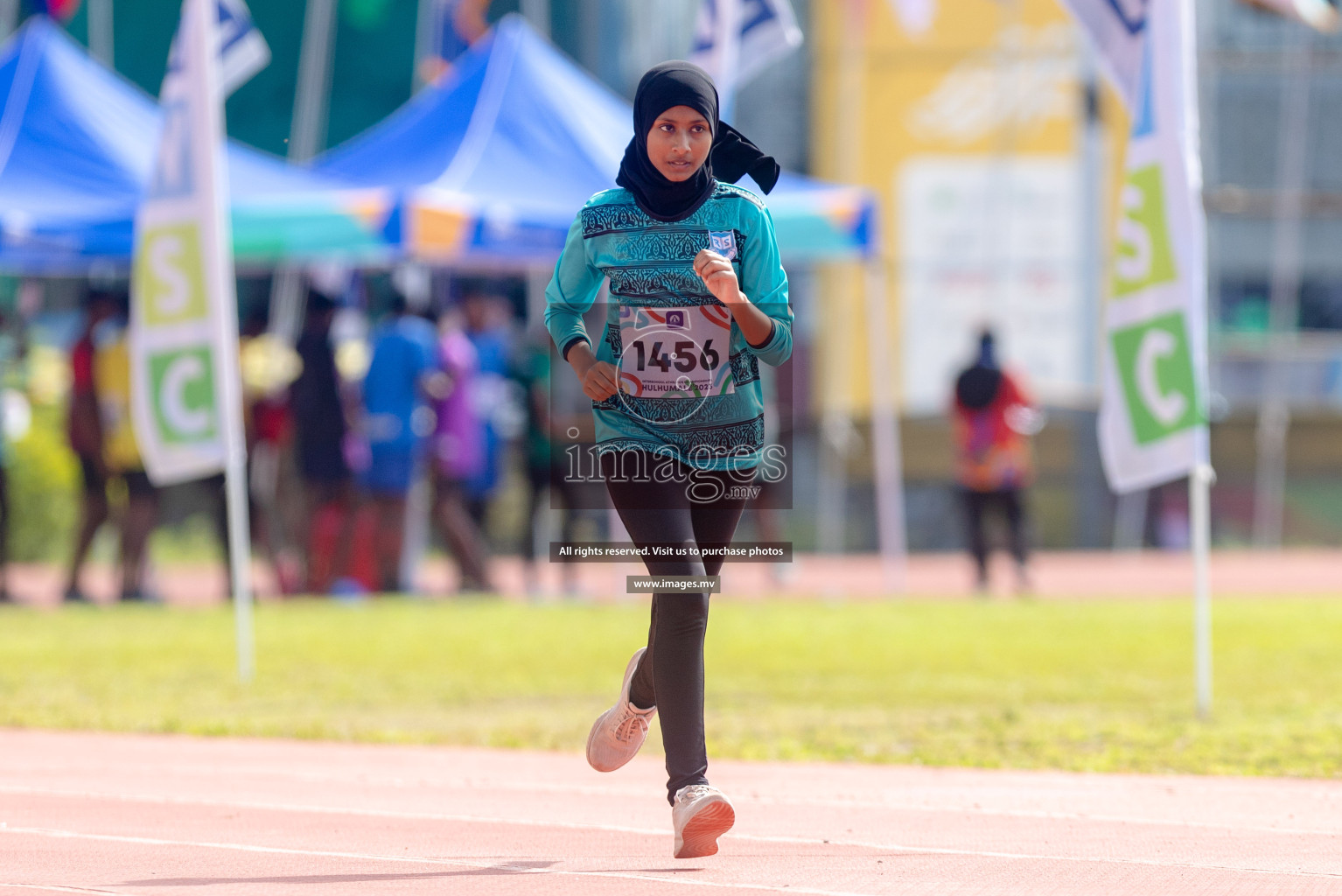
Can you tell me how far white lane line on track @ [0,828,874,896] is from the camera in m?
4.58

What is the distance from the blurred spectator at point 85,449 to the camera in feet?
46.2

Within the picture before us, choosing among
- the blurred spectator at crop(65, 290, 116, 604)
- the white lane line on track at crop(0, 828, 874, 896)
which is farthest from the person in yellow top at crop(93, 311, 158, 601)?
the white lane line on track at crop(0, 828, 874, 896)

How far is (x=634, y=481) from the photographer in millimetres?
4980

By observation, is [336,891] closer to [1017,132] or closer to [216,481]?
[216,481]

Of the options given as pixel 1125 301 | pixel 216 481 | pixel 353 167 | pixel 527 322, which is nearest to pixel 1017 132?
pixel 527 322

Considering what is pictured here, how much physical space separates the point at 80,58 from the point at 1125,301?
31.1 feet

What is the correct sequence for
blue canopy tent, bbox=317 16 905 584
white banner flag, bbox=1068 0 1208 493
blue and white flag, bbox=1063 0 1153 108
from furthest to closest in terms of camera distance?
blue canopy tent, bbox=317 16 905 584 < blue and white flag, bbox=1063 0 1153 108 < white banner flag, bbox=1068 0 1208 493

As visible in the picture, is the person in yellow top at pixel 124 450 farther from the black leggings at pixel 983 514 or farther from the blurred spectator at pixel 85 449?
the black leggings at pixel 983 514

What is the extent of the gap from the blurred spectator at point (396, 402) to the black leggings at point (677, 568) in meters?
8.92

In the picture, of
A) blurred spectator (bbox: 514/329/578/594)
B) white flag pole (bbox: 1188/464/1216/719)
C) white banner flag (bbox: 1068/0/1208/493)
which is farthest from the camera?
blurred spectator (bbox: 514/329/578/594)

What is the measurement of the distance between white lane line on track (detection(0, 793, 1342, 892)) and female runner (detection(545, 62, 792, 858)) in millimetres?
534

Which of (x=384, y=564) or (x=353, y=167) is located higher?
(x=353, y=167)

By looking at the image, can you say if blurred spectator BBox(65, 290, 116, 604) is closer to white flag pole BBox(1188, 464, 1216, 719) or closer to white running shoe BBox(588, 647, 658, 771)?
white flag pole BBox(1188, 464, 1216, 719)

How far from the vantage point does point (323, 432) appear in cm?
1402
